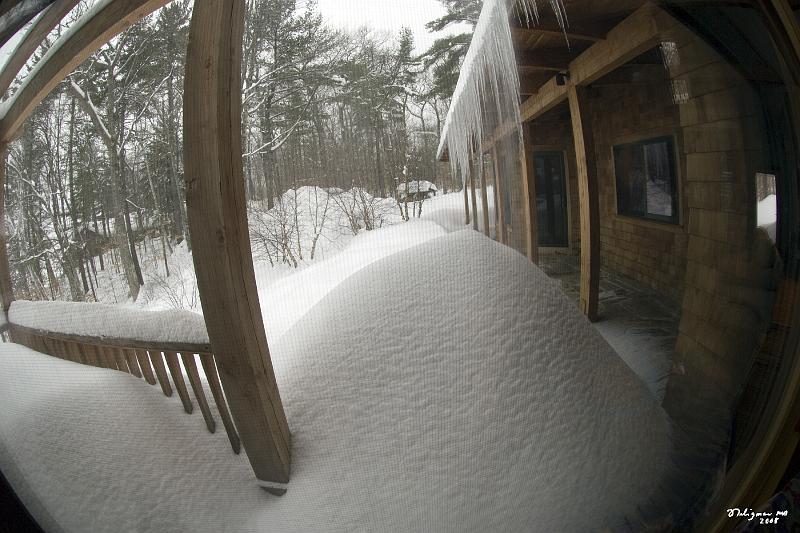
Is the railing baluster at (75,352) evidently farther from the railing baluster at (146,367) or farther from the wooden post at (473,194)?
the wooden post at (473,194)

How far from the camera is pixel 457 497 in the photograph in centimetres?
94

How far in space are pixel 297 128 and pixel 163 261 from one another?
63 centimetres

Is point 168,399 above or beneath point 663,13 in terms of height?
beneath

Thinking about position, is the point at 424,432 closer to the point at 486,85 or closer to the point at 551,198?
the point at 551,198

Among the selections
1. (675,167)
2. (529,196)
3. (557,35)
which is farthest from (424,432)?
(557,35)

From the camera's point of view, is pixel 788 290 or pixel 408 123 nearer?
pixel 408 123

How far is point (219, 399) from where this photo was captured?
118 centimetres

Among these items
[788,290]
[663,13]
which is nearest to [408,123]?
[663,13]

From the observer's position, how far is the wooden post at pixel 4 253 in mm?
879

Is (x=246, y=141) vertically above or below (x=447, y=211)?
above

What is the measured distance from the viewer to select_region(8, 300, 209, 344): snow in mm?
942

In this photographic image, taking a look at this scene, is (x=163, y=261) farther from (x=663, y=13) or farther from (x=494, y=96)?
(x=663, y=13)

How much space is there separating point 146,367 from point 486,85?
1579mm

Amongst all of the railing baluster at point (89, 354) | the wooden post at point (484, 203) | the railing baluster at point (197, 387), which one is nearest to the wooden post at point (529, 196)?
the wooden post at point (484, 203)
